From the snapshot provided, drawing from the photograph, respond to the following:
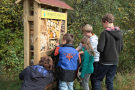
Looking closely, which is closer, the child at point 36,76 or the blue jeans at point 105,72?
the child at point 36,76

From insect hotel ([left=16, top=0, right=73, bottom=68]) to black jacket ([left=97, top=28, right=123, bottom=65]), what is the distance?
3.98 feet

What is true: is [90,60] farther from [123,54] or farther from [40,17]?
[123,54]

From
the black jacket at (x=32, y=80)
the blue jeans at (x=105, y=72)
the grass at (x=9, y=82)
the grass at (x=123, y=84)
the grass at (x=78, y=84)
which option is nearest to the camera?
the black jacket at (x=32, y=80)

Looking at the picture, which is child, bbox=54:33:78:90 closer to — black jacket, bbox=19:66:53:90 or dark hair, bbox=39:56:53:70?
dark hair, bbox=39:56:53:70

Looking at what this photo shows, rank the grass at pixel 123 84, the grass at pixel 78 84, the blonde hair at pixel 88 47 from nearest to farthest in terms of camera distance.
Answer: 1. the blonde hair at pixel 88 47
2. the grass at pixel 123 84
3. the grass at pixel 78 84

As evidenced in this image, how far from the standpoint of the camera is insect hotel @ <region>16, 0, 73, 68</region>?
9.87ft

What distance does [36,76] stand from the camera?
2781 millimetres

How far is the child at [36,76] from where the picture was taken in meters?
2.77

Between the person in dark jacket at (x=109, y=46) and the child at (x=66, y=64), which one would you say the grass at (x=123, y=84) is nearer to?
the child at (x=66, y=64)

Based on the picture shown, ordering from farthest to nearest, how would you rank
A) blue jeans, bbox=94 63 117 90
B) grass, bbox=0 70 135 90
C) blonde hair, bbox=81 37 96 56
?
grass, bbox=0 70 135 90 < blonde hair, bbox=81 37 96 56 < blue jeans, bbox=94 63 117 90

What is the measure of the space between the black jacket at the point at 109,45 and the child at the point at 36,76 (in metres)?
1.12

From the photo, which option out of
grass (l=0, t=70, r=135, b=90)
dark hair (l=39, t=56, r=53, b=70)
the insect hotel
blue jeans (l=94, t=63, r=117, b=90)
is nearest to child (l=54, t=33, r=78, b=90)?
dark hair (l=39, t=56, r=53, b=70)

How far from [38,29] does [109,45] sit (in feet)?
4.77

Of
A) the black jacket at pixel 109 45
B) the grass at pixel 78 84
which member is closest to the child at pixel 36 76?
the black jacket at pixel 109 45
